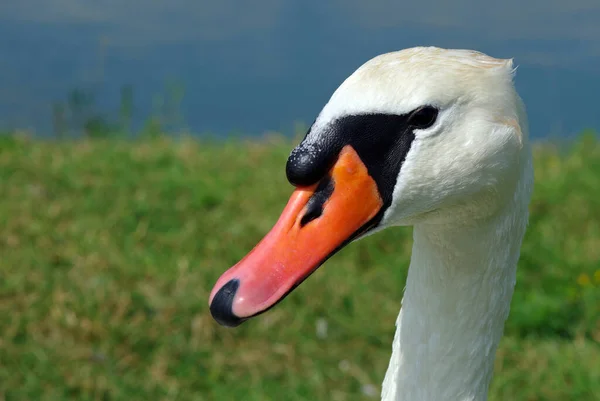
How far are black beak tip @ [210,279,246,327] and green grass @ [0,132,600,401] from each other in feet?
5.46

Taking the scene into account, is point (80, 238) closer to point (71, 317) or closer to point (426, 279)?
point (71, 317)

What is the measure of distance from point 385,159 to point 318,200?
0.13 m

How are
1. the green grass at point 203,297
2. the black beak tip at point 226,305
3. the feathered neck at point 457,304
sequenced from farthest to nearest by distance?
1. the green grass at point 203,297
2. the feathered neck at point 457,304
3. the black beak tip at point 226,305

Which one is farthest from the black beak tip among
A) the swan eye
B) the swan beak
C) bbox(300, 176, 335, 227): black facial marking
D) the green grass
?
the green grass

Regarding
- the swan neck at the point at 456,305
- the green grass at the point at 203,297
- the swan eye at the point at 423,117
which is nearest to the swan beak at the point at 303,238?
the swan eye at the point at 423,117

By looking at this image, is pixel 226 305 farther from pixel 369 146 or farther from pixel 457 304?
pixel 457 304

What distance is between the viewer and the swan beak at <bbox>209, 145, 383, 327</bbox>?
1.27 metres

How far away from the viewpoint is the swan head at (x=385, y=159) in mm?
1306

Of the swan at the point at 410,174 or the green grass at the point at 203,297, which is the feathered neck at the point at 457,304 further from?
the green grass at the point at 203,297

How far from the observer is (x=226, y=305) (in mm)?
1266

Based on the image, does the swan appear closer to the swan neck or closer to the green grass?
the swan neck

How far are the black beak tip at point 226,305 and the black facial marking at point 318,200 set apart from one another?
15cm

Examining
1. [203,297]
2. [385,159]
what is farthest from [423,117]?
[203,297]

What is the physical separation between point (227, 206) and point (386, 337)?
129 cm
